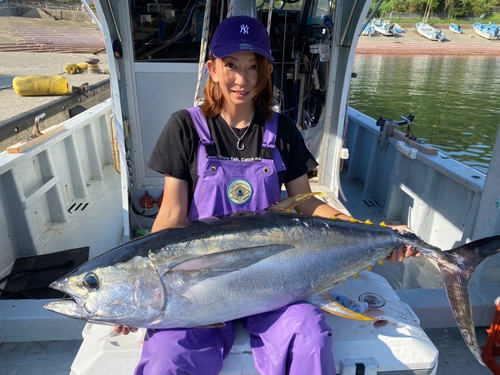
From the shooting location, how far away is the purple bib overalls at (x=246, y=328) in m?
1.43

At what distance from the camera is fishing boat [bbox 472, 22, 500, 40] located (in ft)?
141

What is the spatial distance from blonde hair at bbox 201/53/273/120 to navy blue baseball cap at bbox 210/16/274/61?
0.06m

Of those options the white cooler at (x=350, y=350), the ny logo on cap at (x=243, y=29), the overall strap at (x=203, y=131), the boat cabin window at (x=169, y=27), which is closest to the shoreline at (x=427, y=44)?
the boat cabin window at (x=169, y=27)

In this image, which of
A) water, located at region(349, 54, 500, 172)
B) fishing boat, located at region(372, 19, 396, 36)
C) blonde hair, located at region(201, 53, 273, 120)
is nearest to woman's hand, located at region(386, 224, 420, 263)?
blonde hair, located at region(201, 53, 273, 120)

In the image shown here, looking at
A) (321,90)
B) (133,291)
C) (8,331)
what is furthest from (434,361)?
(321,90)

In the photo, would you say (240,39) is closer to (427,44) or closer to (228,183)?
(228,183)

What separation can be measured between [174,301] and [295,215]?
0.72 metres

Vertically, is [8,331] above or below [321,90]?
below

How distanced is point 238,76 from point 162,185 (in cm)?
207

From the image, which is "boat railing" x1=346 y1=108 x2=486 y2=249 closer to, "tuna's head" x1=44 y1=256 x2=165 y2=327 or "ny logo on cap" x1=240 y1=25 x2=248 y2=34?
"ny logo on cap" x1=240 y1=25 x2=248 y2=34

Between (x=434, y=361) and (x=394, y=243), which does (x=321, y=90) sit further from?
(x=434, y=361)

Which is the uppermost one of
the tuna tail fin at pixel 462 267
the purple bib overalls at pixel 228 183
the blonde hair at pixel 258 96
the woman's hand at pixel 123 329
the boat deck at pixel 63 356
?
the blonde hair at pixel 258 96

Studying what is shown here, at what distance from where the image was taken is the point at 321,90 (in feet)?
13.4

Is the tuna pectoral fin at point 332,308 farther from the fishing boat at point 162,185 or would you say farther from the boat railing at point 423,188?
the boat railing at point 423,188
